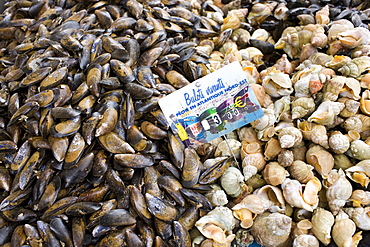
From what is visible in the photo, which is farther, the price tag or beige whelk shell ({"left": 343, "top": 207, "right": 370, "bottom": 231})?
the price tag

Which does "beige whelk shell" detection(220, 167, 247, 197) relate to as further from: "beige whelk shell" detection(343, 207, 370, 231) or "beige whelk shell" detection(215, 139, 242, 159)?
"beige whelk shell" detection(343, 207, 370, 231)

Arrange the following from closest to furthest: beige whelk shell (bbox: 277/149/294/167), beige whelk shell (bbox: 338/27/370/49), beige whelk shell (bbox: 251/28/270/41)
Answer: beige whelk shell (bbox: 277/149/294/167), beige whelk shell (bbox: 338/27/370/49), beige whelk shell (bbox: 251/28/270/41)

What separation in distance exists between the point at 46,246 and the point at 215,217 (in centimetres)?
66

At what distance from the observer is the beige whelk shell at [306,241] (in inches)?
46.0

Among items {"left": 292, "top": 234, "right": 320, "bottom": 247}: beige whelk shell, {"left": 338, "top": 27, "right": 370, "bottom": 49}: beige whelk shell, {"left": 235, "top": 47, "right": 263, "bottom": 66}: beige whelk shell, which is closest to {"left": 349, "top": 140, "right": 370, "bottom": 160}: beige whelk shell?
{"left": 292, "top": 234, "right": 320, "bottom": 247}: beige whelk shell

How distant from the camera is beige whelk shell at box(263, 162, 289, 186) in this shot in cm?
129

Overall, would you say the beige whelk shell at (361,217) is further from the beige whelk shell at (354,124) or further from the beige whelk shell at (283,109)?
the beige whelk shell at (283,109)

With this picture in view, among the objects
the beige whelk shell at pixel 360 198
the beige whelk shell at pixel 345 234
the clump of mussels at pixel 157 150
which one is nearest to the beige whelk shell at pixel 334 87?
the clump of mussels at pixel 157 150

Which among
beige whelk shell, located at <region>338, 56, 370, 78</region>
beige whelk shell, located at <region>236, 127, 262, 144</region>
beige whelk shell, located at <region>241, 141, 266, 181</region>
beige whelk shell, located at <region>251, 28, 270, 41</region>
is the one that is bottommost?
beige whelk shell, located at <region>241, 141, 266, 181</region>

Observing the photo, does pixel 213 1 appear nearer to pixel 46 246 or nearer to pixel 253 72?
pixel 253 72

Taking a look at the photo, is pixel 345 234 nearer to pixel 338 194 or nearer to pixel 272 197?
pixel 338 194

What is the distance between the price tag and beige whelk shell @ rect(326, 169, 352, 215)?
1.44 feet

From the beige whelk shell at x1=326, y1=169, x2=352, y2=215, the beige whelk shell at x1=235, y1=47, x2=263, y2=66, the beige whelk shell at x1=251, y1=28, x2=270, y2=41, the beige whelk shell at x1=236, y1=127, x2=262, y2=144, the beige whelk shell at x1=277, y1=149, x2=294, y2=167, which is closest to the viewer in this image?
the beige whelk shell at x1=326, y1=169, x2=352, y2=215

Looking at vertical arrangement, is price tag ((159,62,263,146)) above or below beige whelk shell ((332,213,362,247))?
above
